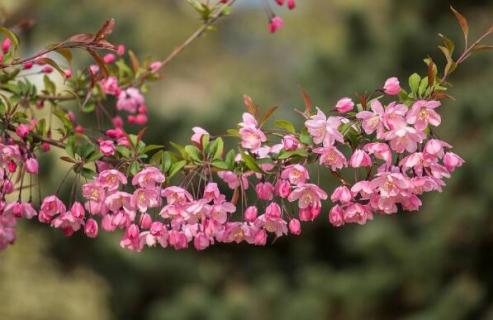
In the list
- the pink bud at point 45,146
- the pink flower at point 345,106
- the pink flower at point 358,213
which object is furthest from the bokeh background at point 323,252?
the pink flower at point 345,106

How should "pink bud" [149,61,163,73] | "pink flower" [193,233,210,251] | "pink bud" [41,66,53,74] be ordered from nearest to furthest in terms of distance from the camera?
"pink flower" [193,233,210,251] → "pink bud" [41,66,53,74] → "pink bud" [149,61,163,73]

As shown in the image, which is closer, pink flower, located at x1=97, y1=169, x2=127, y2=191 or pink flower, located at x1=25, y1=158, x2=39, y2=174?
pink flower, located at x1=97, y1=169, x2=127, y2=191

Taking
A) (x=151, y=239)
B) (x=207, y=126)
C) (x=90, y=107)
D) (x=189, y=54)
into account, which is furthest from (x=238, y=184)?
(x=189, y=54)

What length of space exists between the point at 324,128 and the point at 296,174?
0.13 m

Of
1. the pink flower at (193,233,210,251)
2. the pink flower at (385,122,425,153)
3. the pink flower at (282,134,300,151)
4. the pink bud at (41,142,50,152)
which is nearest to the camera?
the pink flower at (385,122,425,153)

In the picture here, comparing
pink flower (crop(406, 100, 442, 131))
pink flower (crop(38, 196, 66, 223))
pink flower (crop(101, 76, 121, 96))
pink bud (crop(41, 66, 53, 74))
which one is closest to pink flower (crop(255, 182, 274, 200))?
pink flower (crop(406, 100, 442, 131))

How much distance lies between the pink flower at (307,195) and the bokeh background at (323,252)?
5.19 metres

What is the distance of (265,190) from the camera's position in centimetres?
184

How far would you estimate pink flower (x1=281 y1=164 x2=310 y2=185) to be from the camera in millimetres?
1745

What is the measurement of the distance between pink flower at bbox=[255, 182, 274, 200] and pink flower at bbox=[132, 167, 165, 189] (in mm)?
222

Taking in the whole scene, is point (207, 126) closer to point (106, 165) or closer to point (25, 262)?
point (25, 262)

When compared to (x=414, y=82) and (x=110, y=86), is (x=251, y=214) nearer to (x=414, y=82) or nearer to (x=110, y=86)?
(x=414, y=82)

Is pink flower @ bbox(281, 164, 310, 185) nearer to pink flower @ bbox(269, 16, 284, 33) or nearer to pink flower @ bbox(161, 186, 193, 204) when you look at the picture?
pink flower @ bbox(161, 186, 193, 204)

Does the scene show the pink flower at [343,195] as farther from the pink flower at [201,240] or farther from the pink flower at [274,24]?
the pink flower at [274,24]
